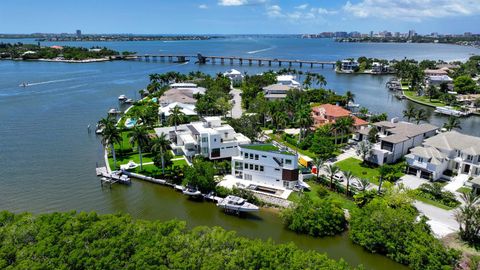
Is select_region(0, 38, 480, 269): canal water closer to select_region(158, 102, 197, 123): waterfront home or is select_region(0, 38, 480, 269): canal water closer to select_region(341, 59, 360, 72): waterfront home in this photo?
select_region(158, 102, 197, 123): waterfront home

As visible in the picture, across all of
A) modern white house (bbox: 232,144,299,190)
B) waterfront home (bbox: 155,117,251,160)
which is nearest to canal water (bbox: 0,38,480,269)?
modern white house (bbox: 232,144,299,190)

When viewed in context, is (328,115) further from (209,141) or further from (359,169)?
(209,141)

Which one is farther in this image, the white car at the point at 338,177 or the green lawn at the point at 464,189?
the white car at the point at 338,177

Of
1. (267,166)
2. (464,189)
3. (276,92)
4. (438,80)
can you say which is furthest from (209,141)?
(438,80)

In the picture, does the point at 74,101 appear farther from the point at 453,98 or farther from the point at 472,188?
the point at 453,98

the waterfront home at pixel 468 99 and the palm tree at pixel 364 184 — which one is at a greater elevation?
the waterfront home at pixel 468 99

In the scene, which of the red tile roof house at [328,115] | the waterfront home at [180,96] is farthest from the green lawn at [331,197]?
the waterfront home at [180,96]

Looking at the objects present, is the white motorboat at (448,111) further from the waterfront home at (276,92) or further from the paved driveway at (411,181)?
the paved driveway at (411,181)

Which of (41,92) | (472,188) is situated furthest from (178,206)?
(41,92)

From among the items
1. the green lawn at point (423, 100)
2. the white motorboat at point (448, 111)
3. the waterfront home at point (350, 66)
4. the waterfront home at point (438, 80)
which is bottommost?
the white motorboat at point (448, 111)
